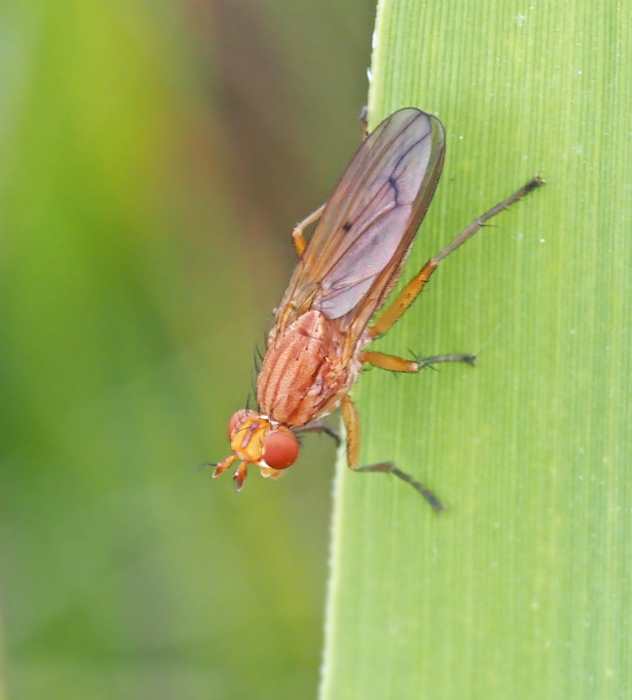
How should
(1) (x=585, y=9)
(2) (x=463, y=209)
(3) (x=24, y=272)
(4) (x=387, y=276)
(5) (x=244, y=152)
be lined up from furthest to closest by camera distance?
(5) (x=244, y=152)
(3) (x=24, y=272)
(4) (x=387, y=276)
(2) (x=463, y=209)
(1) (x=585, y=9)

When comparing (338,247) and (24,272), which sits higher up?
(338,247)

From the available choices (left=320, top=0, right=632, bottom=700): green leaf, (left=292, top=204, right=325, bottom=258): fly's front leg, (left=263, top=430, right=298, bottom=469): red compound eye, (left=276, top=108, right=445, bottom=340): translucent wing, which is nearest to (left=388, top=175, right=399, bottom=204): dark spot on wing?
(left=276, top=108, right=445, bottom=340): translucent wing

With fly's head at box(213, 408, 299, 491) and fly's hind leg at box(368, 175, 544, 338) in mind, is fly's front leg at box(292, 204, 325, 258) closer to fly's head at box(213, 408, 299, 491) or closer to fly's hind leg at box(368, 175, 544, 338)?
fly's hind leg at box(368, 175, 544, 338)

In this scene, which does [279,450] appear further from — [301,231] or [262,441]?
[301,231]

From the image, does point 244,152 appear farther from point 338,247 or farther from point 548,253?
point 548,253

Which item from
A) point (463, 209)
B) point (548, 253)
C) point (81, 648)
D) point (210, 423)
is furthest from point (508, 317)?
point (81, 648)


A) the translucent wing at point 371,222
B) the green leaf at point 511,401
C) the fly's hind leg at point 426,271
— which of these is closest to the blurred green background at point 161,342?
the translucent wing at point 371,222

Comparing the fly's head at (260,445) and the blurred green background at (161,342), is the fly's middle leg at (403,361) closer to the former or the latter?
the fly's head at (260,445)
